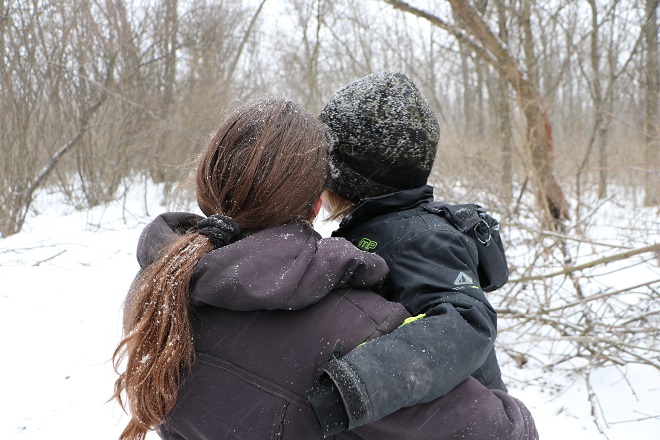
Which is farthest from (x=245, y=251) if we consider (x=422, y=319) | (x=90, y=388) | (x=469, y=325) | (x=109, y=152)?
(x=109, y=152)

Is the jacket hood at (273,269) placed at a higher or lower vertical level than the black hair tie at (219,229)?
lower

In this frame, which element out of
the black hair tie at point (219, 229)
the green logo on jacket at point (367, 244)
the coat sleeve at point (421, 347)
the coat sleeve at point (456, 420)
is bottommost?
the coat sleeve at point (456, 420)

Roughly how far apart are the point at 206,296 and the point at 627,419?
379 cm

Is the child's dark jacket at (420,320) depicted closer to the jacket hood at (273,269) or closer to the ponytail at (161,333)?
the jacket hood at (273,269)

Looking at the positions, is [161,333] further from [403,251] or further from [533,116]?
[533,116]

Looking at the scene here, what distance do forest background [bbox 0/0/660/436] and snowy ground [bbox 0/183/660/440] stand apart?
6.2 inches

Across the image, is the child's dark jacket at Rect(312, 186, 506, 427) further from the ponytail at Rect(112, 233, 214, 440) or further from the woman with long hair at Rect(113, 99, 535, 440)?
the ponytail at Rect(112, 233, 214, 440)

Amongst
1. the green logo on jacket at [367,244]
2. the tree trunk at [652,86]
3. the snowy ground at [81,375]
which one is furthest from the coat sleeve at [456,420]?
the tree trunk at [652,86]

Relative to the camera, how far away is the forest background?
169 inches

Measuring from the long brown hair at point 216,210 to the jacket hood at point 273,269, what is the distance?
4 centimetres

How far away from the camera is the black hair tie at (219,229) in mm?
935

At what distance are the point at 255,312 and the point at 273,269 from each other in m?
0.10

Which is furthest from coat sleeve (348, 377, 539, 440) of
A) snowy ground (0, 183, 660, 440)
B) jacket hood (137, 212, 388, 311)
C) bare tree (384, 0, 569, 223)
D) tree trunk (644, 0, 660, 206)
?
tree trunk (644, 0, 660, 206)

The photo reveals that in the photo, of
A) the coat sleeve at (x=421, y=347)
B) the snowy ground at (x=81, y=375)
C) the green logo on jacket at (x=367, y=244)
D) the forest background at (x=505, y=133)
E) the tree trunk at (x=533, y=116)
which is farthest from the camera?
the tree trunk at (x=533, y=116)
